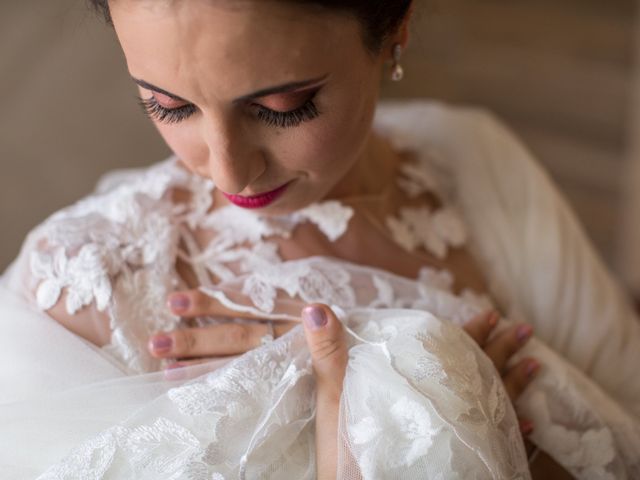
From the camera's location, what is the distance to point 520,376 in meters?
1.28

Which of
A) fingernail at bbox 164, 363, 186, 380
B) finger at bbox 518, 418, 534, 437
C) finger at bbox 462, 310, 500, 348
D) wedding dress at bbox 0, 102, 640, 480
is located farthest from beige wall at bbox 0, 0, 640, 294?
finger at bbox 518, 418, 534, 437

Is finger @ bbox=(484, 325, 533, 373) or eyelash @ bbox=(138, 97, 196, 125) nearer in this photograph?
eyelash @ bbox=(138, 97, 196, 125)

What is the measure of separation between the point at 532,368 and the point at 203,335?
56 centimetres

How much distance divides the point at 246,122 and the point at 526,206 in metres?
0.81

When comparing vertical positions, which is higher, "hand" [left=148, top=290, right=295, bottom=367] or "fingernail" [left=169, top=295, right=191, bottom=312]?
"fingernail" [left=169, top=295, right=191, bottom=312]

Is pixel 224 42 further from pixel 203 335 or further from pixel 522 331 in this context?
pixel 522 331

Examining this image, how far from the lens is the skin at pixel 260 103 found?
3.07 feet

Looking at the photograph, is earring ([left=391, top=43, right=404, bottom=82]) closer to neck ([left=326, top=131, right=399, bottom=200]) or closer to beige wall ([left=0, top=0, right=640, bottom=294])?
neck ([left=326, top=131, right=399, bottom=200])

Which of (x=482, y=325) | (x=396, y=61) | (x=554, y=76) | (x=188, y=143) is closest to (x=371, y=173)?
(x=396, y=61)

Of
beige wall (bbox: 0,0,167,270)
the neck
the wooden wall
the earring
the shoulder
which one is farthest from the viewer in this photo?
the wooden wall

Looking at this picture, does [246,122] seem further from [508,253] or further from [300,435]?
[508,253]

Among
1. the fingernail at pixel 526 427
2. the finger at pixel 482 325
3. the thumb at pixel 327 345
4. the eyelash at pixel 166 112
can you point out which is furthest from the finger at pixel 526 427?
the eyelash at pixel 166 112

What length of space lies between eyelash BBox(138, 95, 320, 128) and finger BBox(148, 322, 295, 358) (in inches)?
12.6

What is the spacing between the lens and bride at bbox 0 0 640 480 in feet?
3.18
